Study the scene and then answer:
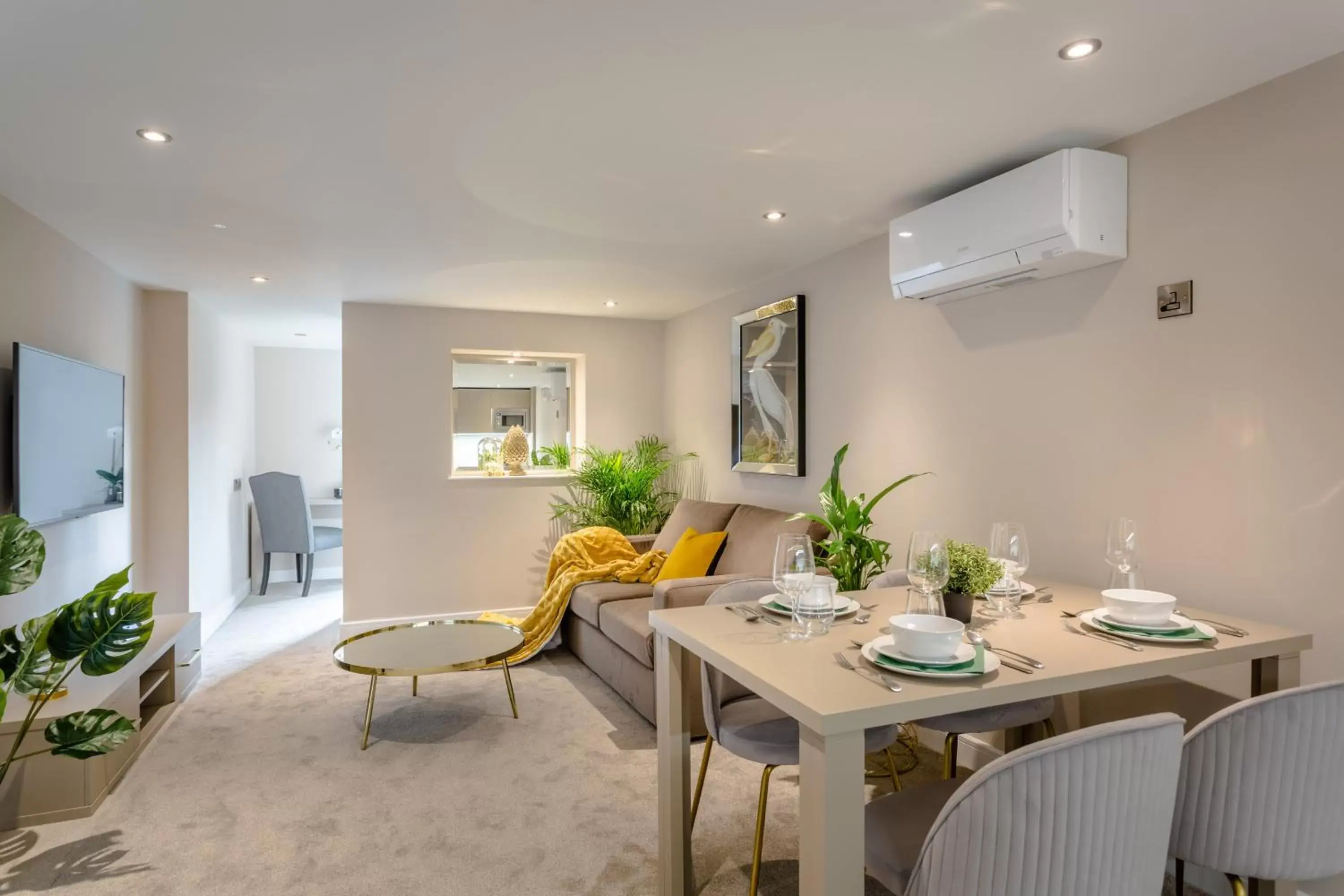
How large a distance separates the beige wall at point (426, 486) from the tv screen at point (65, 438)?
4.57 ft

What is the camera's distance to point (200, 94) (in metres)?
2.06

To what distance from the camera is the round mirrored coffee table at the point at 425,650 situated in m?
3.17

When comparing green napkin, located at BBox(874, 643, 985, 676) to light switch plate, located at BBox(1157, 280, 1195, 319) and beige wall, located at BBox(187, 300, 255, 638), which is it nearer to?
light switch plate, located at BBox(1157, 280, 1195, 319)

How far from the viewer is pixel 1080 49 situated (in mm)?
1852

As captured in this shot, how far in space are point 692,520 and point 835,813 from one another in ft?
10.8

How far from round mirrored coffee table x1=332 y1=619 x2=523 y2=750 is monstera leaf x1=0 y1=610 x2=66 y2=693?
3.17 ft

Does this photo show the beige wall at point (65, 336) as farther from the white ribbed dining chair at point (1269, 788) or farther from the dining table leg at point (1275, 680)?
the dining table leg at point (1275, 680)

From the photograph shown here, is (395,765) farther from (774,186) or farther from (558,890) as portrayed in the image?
(774,186)

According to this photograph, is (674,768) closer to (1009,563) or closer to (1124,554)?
(1009,563)

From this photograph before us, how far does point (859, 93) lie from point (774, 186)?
0.76 meters

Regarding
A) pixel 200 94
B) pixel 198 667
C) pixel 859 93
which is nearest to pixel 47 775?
pixel 198 667

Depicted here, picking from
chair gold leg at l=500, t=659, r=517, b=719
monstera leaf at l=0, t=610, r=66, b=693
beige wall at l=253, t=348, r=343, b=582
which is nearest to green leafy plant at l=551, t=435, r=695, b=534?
chair gold leg at l=500, t=659, r=517, b=719

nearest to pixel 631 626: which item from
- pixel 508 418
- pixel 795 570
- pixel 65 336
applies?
pixel 795 570

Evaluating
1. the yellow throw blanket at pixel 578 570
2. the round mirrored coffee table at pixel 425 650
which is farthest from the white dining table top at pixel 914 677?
the yellow throw blanket at pixel 578 570
